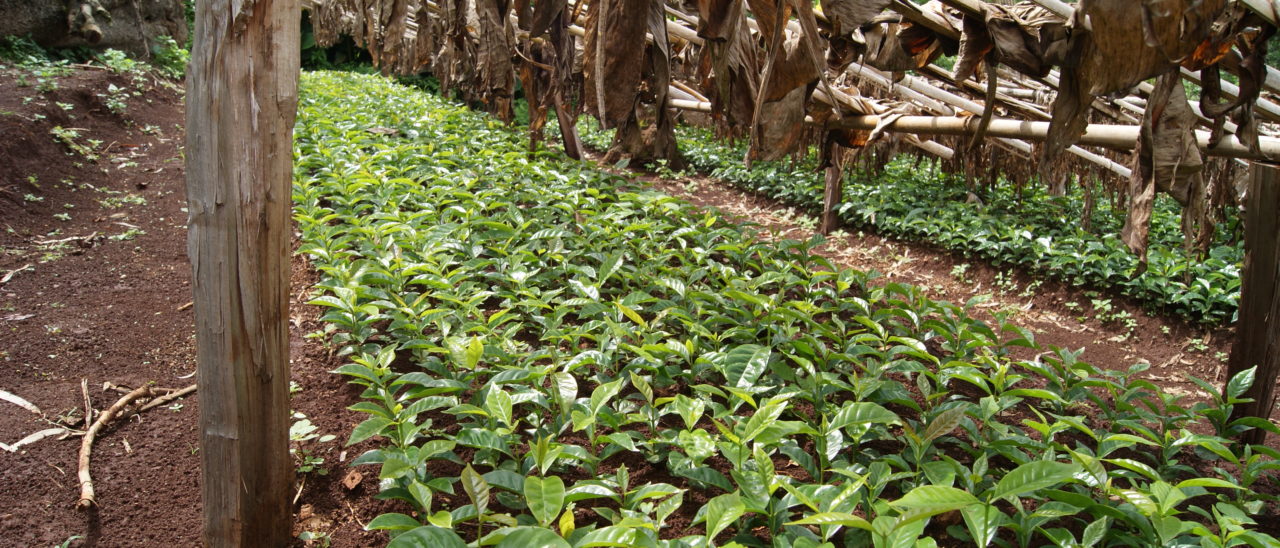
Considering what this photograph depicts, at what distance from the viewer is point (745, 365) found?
2.38 m

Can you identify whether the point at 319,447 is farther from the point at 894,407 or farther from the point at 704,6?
the point at 894,407

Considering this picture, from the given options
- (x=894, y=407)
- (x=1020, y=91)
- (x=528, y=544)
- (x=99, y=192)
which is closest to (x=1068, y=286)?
(x=1020, y=91)

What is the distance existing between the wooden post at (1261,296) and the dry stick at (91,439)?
3854mm

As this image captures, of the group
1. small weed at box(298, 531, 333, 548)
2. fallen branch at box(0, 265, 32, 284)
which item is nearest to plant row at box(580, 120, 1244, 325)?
small weed at box(298, 531, 333, 548)

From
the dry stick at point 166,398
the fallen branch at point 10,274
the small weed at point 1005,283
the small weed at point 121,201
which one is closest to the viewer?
the dry stick at point 166,398

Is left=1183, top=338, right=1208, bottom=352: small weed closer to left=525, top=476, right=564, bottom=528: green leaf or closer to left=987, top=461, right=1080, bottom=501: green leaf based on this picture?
left=987, top=461, right=1080, bottom=501: green leaf

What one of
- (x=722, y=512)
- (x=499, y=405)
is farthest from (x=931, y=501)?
(x=499, y=405)

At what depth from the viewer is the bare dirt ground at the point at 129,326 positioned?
2035 mm

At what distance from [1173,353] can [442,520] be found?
460cm

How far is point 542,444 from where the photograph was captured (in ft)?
5.90

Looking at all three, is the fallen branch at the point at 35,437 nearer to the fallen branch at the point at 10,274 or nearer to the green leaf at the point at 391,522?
the green leaf at the point at 391,522

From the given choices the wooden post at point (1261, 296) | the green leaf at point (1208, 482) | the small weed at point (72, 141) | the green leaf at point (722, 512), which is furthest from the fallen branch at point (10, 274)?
the wooden post at point (1261, 296)

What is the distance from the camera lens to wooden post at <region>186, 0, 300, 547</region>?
1574mm

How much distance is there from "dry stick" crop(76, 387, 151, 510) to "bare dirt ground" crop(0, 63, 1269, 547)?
1.3 inches
